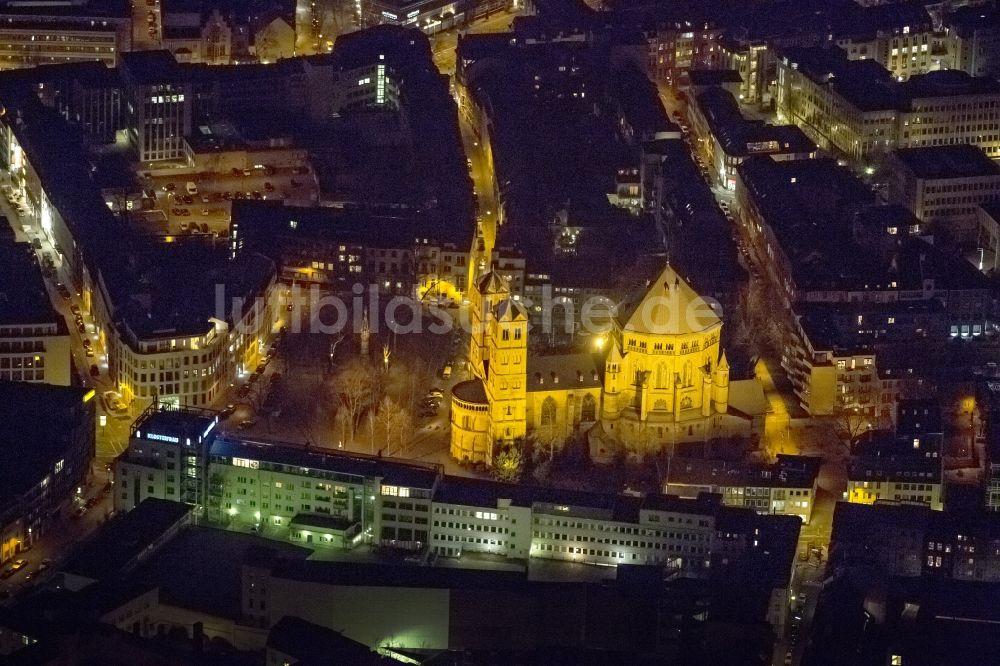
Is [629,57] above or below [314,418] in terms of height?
above

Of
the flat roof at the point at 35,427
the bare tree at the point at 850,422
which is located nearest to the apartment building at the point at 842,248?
the bare tree at the point at 850,422

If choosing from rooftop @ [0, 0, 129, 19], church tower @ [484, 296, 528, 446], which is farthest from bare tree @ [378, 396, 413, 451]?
rooftop @ [0, 0, 129, 19]

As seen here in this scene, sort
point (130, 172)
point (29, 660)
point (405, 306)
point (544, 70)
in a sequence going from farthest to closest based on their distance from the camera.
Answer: point (544, 70)
point (130, 172)
point (405, 306)
point (29, 660)

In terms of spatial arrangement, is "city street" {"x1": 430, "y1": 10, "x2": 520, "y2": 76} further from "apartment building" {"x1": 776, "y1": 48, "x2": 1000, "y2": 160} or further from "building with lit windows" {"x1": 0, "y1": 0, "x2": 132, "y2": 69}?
"apartment building" {"x1": 776, "y1": 48, "x2": 1000, "y2": 160}

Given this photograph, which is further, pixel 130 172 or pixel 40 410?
pixel 130 172

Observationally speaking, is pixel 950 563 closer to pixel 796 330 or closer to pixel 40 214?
pixel 796 330

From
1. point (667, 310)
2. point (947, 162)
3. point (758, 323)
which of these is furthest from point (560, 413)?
point (947, 162)

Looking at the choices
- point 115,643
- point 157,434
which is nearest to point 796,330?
point 157,434

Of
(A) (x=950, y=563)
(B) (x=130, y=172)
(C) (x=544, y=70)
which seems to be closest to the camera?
(A) (x=950, y=563)

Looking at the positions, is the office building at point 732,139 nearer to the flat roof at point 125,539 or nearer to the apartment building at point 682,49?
the apartment building at point 682,49
